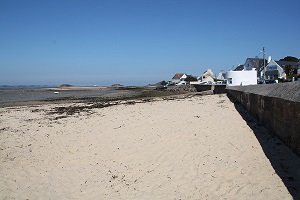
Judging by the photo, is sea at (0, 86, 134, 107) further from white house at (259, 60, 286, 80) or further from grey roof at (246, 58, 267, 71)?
white house at (259, 60, 286, 80)

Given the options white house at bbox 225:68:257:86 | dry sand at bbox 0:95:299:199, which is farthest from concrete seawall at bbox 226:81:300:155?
white house at bbox 225:68:257:86

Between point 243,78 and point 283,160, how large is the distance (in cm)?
3604

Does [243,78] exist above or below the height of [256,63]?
below

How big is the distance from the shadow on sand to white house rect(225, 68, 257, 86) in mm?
32903

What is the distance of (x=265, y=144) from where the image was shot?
7.35 m

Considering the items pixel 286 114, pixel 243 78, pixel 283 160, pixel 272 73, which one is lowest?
pixel 283 160

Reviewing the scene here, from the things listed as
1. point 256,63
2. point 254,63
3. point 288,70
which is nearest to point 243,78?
point 288,70

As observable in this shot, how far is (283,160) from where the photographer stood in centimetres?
600

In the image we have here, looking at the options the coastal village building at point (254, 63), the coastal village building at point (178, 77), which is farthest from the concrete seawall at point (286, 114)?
the coastal village building at point (178, 77)

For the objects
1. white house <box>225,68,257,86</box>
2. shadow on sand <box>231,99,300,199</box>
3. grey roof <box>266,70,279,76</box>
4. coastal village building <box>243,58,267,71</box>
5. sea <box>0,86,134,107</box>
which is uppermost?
coastal village building <box>243,58,267,71</box>

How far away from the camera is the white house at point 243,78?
130 ft

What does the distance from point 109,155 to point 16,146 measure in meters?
3.69

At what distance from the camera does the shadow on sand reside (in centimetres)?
508

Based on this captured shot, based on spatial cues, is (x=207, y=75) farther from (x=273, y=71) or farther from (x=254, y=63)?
(x=273, y=71)
